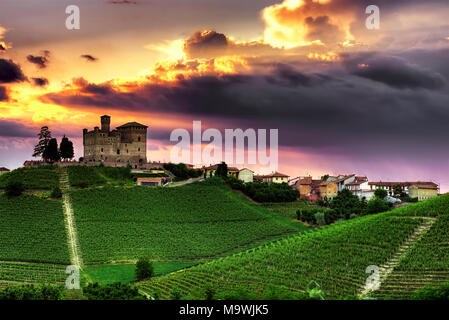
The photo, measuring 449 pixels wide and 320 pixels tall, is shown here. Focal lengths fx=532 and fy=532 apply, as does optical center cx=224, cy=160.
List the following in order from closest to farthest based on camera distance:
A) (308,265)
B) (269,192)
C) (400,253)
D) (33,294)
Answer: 1. (33,294)
2. (308,265)
3. (400,253)
4. (269,192)

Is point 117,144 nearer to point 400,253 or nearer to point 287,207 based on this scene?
point 287,207

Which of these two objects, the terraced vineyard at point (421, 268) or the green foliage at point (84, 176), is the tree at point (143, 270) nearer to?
the terraced vineyard at point (421, 268)

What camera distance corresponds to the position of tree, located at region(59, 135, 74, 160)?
82.2m

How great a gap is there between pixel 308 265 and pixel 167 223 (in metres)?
23.3

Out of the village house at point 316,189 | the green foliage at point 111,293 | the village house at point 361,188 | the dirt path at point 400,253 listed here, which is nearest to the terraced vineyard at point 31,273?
the green foliage at point 111,293

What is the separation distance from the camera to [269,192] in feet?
267

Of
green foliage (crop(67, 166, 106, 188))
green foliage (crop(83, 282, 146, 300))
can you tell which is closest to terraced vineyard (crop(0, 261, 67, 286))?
green foliage (crop(83, 282, 146, 300))

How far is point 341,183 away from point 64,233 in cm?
5264

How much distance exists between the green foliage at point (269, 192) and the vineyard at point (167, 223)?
3.20 m

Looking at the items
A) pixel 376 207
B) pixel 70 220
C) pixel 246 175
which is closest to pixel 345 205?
pixel 376 207

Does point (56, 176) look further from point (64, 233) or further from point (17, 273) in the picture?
point (17, 273)
